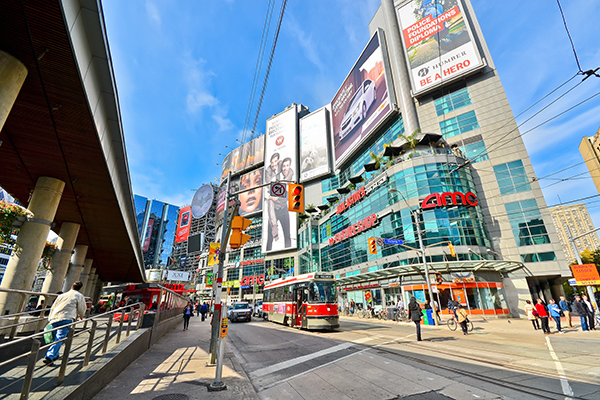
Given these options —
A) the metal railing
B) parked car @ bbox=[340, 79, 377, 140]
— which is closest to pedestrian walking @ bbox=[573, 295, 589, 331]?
the metal railing

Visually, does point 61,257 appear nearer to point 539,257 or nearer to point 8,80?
point 8,80

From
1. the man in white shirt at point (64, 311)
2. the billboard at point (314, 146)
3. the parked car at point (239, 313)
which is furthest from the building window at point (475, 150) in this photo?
the man in white shirt at point (64, 311)

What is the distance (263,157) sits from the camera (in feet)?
327

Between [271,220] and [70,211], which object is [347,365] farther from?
[271,220]

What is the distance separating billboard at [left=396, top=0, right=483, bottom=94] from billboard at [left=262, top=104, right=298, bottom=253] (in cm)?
4052

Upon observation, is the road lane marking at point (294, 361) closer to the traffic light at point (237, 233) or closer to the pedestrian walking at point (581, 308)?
the traffic light at point (237, 233)

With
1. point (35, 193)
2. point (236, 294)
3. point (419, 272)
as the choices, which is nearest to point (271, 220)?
point (236, 294)

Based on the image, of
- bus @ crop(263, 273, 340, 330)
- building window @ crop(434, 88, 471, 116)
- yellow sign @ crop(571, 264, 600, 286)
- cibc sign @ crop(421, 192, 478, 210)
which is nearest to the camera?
yellow sign @ crop(571, 264, 600, 286)

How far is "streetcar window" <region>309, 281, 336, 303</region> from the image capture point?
17859 millimetres

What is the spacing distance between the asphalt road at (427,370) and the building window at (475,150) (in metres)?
30.2

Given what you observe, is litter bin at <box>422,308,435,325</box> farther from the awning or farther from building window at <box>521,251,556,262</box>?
building window at <box>521,251,556,262</box>

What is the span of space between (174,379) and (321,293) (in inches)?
470

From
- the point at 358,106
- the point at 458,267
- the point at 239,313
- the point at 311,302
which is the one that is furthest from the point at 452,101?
the point at 239,313

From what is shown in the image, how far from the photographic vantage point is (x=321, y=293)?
18.0 metres
